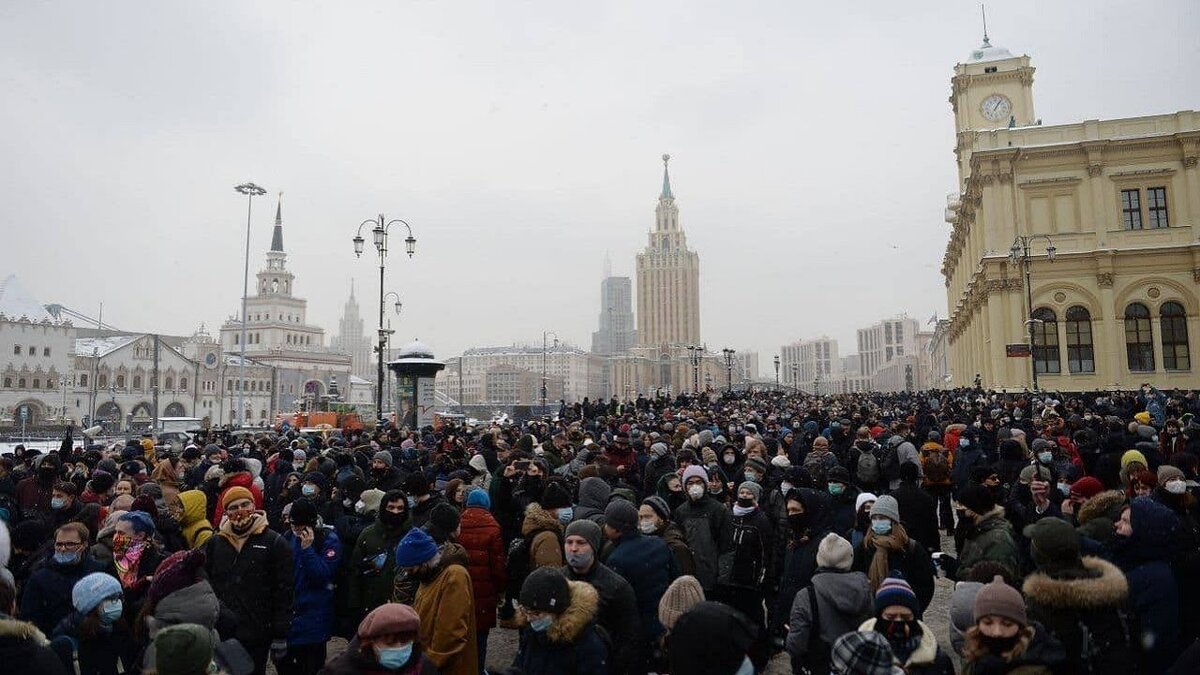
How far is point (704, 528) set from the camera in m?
5.93

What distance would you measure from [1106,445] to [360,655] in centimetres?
953

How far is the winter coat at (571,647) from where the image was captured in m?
3.55

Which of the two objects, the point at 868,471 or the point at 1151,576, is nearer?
the point at 1151,576

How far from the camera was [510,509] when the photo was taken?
24.4 feet

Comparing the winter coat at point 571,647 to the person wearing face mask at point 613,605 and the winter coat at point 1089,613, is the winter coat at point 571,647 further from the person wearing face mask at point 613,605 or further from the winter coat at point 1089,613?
the winter coat at point 1089,613

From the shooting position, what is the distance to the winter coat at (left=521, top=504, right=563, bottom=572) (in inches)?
210

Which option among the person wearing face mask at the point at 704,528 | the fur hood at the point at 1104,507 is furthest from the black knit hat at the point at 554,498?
the fur hood at the point at 1104,507

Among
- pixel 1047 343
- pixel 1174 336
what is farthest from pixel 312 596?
pixel 1174 336

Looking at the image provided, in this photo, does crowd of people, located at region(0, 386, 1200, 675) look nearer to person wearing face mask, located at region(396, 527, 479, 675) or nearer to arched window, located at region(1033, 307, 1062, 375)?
person wearing face mask, located at region(396, 527, 479, 675)

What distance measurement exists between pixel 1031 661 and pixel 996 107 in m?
52.6

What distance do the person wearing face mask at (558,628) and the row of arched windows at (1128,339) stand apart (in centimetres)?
3403

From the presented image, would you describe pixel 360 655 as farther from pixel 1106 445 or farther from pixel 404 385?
pixel 404 385

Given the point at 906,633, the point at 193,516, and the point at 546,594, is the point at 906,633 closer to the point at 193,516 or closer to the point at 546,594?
the point at 546,594

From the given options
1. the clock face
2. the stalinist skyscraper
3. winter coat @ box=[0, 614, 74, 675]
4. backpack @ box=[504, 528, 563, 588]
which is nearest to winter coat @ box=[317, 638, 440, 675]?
winter coat @ box=[0, 614, 74, 675]
